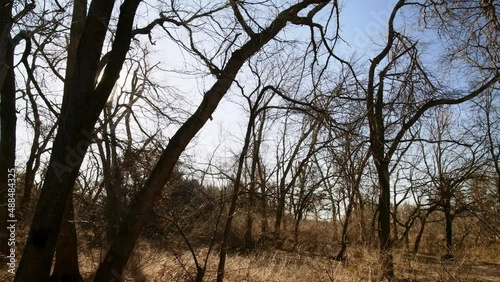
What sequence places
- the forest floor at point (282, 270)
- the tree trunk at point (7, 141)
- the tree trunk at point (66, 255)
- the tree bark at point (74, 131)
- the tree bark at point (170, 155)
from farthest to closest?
the tree trunk at point (7, 141) → the forest floor at point (282, 270) → the tree trunk at point (66, 255) → the tree bark at point (170, 155) → the tree bark at point (74, 131)

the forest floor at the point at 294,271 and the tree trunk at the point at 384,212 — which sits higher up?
the tree trunk at the point at 384,212

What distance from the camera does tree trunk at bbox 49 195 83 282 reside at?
18.7ft

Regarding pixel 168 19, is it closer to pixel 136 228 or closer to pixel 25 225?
pixel 136 228

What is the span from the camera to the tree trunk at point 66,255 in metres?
5.69

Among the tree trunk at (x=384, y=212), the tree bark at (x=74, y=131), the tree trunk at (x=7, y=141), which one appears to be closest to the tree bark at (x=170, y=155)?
the tree bark at (x=74, y=131)

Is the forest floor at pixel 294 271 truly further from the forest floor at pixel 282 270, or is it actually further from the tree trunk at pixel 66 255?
the tree trunk at pixel 66 255

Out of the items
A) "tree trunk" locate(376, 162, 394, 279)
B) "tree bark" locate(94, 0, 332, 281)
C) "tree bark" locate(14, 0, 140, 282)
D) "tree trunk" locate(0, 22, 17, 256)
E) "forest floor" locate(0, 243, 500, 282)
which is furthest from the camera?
"tree trunk" locate(376, 162, 394, 279)

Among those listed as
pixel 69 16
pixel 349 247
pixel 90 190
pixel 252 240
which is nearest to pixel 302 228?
pixel 252 240

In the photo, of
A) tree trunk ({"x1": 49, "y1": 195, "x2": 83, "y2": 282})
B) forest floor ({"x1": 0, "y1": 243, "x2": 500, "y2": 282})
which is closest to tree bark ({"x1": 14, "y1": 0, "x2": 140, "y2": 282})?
tree trunk ({"x1": 49, "y1": 195, "x2": 83, "y2": 282})

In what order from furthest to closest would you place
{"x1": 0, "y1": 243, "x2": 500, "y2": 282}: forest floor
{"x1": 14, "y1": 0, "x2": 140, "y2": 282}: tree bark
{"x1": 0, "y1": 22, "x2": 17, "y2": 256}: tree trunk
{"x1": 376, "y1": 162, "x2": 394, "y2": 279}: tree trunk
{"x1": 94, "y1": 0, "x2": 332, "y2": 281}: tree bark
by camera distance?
1. {"x1": 376, "y1": 162, "x2": 394, "y2": 279}: tree trunk
2. {"x1": 0, "y1": 22, "x2": 17, "y2": 256}: tree trunk
3. {"x1": 0, "y1": 243, "x2": 500, "y2": 282}: forest floor
4. {"x1": 94, "y1": 0, "x2": 332, "y2": 281}: tree bark
5. {"x1": 14, "y1": 0, "x2": 140, "y2": 282}: tree bark

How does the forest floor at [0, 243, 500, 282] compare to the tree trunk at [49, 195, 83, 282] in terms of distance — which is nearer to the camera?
the tree trunk at [49, 195, 83, 282]

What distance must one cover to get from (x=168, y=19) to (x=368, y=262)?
5826mm

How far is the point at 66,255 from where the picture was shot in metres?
5.78

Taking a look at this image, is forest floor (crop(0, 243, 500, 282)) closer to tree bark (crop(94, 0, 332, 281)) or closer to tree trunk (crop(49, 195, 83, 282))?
tree trunk (crop(49, 195, 83, 282))
